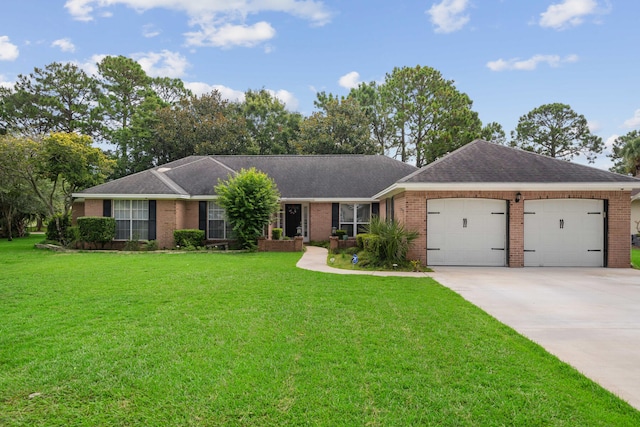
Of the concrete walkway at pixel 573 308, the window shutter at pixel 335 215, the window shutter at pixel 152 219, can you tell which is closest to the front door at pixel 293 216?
the window shutter at pixel 335 215

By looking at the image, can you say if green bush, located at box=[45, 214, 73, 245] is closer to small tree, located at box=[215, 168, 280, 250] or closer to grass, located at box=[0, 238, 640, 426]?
small tree, located at box=[215, 168, 280, 250]

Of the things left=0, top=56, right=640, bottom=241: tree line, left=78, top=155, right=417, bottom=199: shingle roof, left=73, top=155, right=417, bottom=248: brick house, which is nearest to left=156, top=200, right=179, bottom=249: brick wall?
left=73, top=155, right=417, bottom=248: brick house

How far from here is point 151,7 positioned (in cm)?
1416

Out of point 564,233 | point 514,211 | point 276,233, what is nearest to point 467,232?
point 514,211

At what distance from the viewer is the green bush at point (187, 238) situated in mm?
15808

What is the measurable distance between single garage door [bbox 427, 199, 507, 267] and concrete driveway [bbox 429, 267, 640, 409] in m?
0.82

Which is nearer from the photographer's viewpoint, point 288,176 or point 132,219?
point 132,219

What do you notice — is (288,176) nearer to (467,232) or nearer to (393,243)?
(393,243)

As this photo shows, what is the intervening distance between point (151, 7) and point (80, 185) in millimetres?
10049

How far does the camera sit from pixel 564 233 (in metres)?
11.8

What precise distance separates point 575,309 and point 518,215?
580 cm

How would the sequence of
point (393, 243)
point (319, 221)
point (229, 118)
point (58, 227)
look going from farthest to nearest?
point (229, 118), point (319, 221), point (58, 227), point (393, 243)

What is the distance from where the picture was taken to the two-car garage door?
38.4 ft

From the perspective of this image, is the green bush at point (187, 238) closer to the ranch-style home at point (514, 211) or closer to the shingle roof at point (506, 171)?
the ranch-style home at point (514, 211)
